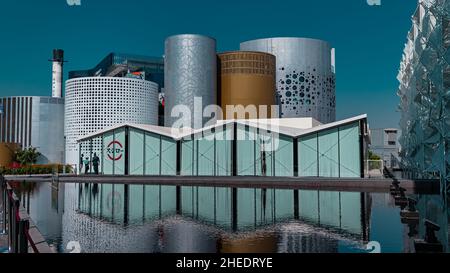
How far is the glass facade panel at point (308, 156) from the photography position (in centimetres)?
3388

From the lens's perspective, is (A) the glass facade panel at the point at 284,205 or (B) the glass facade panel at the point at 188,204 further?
(B) the glass facade panel at the point at 188,204

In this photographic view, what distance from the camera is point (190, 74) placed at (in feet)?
272

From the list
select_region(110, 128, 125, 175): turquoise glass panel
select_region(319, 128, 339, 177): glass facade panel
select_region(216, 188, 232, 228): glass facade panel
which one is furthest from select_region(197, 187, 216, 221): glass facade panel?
select_region(110, 128, 125, 175): turquoise glass panel

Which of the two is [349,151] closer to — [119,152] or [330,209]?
[330,209]

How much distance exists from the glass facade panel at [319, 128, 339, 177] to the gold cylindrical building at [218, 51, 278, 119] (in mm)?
51946

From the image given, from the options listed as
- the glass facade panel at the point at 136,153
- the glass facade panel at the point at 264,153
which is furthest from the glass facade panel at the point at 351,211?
the glass facade panel at the point at 136,153

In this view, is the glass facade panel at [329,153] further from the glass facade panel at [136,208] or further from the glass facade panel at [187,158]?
the glass facade panel at [136,208]

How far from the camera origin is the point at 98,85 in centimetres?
7694

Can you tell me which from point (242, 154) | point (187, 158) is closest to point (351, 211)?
point (242, 154)

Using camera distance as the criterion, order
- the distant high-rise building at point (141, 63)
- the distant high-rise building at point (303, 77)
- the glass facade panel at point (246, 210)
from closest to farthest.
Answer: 1. the glass facade panel at point (246, 210)
2. the distant high-rise building at point (303, 77)
3. the distant high-rise building at point (141, 63)

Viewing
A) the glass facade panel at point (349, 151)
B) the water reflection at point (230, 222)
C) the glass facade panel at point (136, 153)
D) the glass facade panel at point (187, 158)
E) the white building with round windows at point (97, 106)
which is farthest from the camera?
the white building with round windows at point (97, 106)

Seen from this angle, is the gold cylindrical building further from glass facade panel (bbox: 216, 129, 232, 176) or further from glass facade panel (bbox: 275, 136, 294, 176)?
glass facade panel (bbox: 275, 136, 294, 176)

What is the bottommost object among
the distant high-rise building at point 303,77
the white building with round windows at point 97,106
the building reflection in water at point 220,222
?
the building reflection in water at point 220,222

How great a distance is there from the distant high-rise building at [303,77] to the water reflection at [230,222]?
3077 inches
